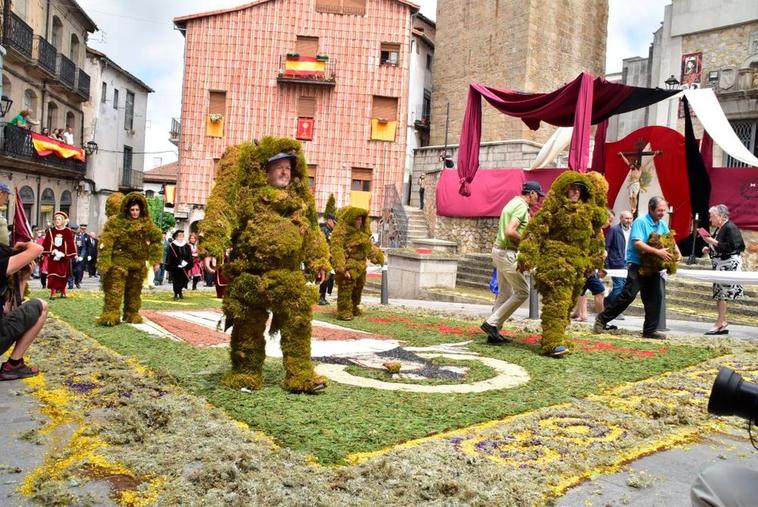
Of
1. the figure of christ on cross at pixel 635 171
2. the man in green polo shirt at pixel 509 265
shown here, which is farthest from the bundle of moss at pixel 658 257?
the figure of christ on cross at pixel 635 171

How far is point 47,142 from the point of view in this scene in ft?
95.5

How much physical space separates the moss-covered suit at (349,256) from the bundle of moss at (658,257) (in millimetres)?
4554

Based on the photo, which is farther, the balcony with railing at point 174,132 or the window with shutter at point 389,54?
the balcony with railing at point 174,132

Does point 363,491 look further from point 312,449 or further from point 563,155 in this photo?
point 563,155

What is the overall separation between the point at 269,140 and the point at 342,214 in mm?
5795

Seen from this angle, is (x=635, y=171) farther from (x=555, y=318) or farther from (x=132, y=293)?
(x=132, y=293)

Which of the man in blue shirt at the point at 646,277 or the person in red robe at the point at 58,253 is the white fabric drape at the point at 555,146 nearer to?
the man in blue shirt at the point at 646,277

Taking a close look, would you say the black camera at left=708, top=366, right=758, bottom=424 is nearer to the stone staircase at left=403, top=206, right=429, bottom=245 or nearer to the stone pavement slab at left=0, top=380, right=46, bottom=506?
the stone pavement slab at left=0, top=380, right=46, bottom=506

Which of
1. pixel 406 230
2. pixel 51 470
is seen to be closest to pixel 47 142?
pixel 406 230

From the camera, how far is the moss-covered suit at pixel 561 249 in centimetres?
740

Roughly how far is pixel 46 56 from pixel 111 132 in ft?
38.7

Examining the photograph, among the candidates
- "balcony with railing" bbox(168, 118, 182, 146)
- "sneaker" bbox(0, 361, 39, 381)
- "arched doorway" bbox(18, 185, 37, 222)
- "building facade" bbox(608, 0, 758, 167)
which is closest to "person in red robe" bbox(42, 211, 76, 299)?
"sneaker" bbox(0, 361, 39, 381)

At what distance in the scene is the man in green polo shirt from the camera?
814 centimetres

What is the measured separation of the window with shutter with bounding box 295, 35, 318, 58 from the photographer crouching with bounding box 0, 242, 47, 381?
102ft
